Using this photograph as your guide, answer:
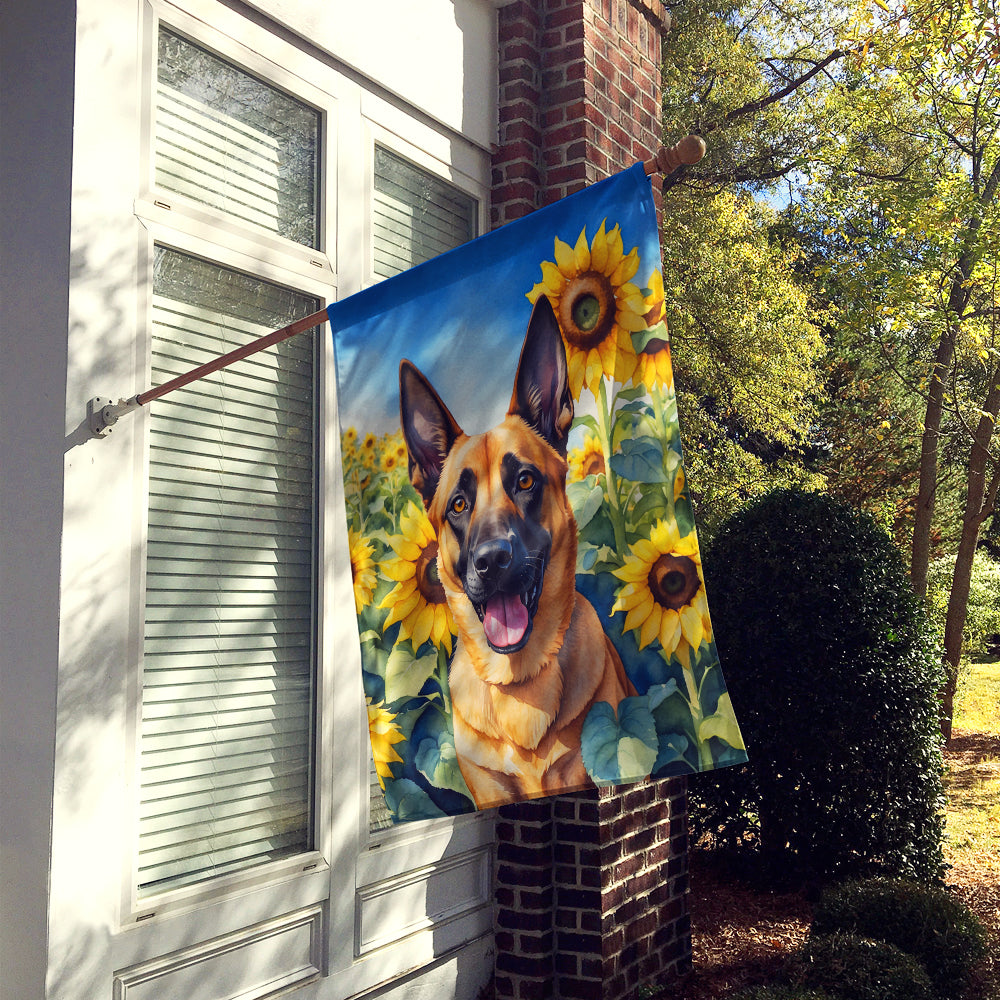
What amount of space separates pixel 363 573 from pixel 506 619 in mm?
423

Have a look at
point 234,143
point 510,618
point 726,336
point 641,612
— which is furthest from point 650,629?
point 726,336

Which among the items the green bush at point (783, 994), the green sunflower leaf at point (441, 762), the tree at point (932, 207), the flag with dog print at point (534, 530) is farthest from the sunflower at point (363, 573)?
the tree at point (932, 207)

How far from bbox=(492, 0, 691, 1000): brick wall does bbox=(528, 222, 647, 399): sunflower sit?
225 centimetres

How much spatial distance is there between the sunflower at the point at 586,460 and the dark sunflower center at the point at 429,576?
1.36ft

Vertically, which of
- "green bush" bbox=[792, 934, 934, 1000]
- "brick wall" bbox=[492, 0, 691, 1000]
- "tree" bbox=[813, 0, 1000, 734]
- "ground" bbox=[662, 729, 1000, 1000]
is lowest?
"ground" bbox=[662, 729, 1000, 1000]

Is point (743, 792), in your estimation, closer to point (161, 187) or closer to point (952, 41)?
point (161, 187)

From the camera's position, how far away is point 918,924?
4457 millimetres

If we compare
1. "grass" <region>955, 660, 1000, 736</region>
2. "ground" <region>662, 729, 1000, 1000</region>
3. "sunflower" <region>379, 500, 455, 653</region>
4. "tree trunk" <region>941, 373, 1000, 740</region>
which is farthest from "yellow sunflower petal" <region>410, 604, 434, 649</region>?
"grass" <region>955, 660, 1000, 736</region>

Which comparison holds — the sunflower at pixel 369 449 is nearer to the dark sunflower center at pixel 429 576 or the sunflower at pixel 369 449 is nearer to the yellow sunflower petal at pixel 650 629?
the dark sunflower center at pixel 429 576

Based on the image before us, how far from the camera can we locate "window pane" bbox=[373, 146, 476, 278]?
406 cm

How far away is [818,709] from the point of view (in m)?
5.72

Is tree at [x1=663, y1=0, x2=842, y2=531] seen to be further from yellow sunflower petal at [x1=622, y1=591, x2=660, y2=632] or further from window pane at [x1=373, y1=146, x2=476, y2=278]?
yellow sunflower petal at [x1=622, y1=591, x2=660, y2=632]

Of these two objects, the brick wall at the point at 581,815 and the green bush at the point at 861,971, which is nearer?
the green bush at the point at 861,971

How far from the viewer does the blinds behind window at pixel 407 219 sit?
13.2 feet
